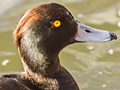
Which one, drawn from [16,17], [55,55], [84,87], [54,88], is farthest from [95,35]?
[16,17]

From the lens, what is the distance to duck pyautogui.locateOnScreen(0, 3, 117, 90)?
316 centimetres

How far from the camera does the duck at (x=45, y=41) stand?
3.16 m

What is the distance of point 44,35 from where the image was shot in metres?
3.19

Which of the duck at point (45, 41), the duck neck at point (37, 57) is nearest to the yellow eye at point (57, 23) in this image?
the duck at point (45, 41)

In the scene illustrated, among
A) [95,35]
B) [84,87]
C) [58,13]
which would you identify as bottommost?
[84,87]

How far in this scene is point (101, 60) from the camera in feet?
15.6

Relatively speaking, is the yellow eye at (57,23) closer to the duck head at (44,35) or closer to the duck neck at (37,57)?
the duck head at (44,35)

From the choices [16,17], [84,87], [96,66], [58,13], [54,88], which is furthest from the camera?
[16,17]

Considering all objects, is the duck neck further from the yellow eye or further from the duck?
the yellow eye

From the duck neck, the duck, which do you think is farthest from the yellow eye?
the duck neck

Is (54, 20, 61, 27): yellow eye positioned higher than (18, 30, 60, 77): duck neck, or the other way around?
(54, 20, 61, 27): yellow eye

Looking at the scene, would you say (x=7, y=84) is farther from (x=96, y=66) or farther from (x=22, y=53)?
(x=96, y=66)

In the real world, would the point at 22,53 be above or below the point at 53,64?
above

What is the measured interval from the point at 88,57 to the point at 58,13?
1736mm
